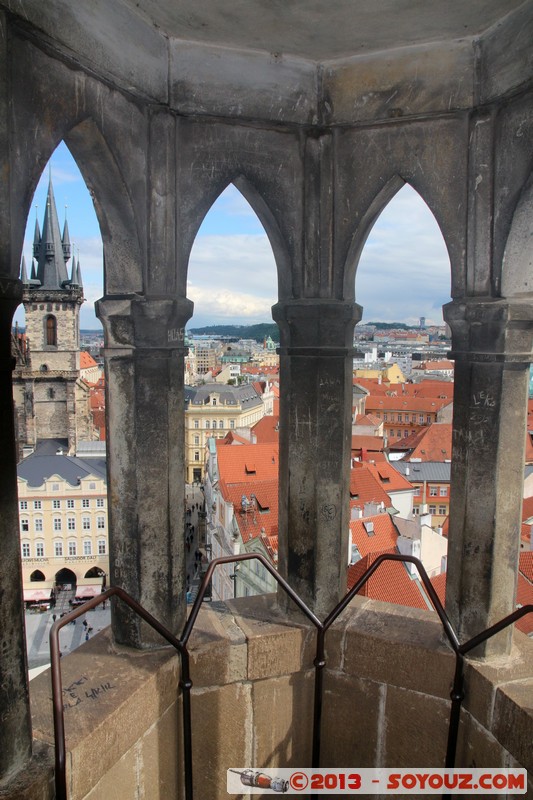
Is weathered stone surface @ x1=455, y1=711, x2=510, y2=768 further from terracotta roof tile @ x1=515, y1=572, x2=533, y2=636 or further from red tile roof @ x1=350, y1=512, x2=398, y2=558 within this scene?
red tile roof @ x1=350, y1=512, x2=398, y2=558

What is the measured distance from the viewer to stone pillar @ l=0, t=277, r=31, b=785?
2592 millimetres

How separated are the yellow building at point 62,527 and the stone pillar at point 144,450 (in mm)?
36378

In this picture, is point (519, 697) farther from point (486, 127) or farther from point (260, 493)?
point (260, 493)

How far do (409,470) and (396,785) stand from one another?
32.1 metres

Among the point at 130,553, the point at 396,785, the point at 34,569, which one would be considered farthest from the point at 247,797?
the point at 34,569

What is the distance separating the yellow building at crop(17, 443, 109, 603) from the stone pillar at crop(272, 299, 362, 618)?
36321mm

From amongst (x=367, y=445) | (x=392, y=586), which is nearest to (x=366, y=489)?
(x=392, y=586)

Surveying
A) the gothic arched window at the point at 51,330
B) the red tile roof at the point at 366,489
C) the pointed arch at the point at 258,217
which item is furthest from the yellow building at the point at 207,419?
the pointed arch at the point at 258,217

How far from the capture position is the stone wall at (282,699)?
3.30 metres

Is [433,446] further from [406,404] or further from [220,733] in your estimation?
[220,733]

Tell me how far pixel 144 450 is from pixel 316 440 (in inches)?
43.1

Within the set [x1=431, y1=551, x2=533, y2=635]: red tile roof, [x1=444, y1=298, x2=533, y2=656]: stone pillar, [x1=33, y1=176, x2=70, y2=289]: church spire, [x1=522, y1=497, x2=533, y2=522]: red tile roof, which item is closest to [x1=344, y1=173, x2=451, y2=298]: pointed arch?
[x1=444, y1=298, x2=533, y2=656]: stone pillar

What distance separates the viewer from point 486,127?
3.55 meters

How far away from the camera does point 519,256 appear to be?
357 centimetres
